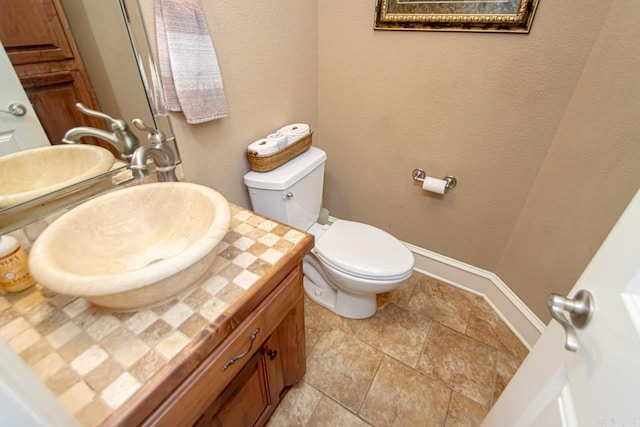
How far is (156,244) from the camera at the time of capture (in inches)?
31.6

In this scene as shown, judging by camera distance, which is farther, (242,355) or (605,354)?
(242,355)

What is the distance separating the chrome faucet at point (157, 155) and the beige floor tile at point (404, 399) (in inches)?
46.2

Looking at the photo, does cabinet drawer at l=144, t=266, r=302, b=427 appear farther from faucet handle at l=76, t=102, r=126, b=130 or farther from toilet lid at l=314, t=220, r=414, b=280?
faucet handle at l=76, t=102, r=126, b=130

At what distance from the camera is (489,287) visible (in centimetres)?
162

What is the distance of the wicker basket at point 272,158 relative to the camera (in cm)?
119

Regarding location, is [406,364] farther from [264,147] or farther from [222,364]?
[264,147]

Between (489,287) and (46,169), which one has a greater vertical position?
(46,169)

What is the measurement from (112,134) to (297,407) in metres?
1.23

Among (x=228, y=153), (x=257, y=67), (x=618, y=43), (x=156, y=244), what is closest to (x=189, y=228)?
(x=156, y=244)

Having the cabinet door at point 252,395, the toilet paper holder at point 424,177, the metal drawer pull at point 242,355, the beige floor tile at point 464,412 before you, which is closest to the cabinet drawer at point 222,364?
the metal drawer pull at point 242,355

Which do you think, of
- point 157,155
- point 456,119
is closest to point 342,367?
point 157,155

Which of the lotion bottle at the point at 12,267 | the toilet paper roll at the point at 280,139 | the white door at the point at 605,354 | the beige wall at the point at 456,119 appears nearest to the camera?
the white door at the point at 605,354

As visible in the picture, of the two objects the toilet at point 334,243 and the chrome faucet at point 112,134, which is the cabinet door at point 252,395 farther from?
the chrome faucet at point 112,134

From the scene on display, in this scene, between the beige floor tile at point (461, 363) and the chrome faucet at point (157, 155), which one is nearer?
the chrome faucet at point (157, 155)
